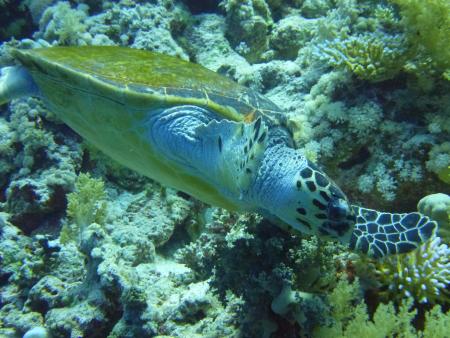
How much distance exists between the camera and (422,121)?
121 inches

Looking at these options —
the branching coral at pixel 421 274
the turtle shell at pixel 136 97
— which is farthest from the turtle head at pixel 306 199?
the branching coral at pixel 421 274

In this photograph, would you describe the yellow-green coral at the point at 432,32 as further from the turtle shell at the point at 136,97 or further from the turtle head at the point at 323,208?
the turtle head at the point at 323,208

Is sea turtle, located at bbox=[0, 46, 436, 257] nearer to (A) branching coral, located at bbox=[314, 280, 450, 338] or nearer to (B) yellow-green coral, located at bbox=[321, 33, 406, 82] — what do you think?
(A) branching coral, located at bbox=[314, 280, 450, 338]

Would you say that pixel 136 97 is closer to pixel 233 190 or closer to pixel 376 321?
pixel 233 190

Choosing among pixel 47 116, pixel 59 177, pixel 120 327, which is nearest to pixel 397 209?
pixel 120 327

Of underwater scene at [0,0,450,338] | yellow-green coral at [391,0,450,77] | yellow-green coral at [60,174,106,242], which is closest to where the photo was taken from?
underwater scene at [0,0,450,338]

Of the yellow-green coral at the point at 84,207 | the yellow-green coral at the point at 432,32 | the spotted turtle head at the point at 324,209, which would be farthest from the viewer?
the yellow-green coral at the point at 84,207

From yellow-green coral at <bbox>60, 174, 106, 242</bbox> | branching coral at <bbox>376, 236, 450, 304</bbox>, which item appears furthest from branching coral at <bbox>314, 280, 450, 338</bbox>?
yellow-green coral at <bbox>60, 174, 106, 242</bbox>

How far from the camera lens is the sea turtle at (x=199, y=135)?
6.42 ft

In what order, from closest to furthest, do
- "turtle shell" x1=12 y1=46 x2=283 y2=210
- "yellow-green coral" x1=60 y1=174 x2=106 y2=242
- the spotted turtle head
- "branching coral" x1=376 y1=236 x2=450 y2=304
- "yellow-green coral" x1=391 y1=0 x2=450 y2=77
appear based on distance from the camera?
1. the spotted turtle head
2. "branching coral" x1=376 y1=236 x2=450 y2=304
3. "turtle shell" x1=12 y1=46 x2=283 y2=210
4. "yellow-green coral" x1=391 y1=0 x2=450 y2=77
5. "yellow-green coral" x1=60 y1=174 x2=106 y2=242

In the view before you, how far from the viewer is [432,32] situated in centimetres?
308

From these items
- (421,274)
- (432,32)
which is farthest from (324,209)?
(432,32)

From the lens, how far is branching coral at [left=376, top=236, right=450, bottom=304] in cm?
226

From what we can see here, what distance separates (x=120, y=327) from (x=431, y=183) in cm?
267
